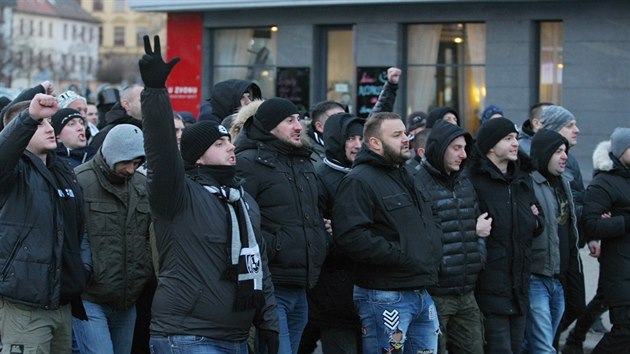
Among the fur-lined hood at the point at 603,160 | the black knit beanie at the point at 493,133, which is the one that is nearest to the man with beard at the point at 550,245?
the fur-lined hood at the point at 603,160

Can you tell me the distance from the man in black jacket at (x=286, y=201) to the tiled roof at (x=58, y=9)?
11140cm

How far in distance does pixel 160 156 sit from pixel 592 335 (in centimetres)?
693

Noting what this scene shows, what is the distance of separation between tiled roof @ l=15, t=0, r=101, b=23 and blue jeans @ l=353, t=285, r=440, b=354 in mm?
111882

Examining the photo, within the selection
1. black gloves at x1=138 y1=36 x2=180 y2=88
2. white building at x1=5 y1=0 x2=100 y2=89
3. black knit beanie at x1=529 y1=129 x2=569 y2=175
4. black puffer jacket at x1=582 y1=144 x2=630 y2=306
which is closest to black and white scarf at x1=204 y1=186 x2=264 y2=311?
black gloves at x1=138 y1=36 x2=180 y2=88

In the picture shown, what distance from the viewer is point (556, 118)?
1077 cm

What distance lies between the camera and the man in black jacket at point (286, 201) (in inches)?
300

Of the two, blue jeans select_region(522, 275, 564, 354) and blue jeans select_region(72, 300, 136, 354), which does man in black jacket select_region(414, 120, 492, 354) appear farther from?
blue jeans select_region(72, 300, 136, 354)

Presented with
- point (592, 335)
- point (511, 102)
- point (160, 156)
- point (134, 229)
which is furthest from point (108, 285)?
point (511, 102)

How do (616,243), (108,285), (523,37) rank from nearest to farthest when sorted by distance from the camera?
(108,285) → (616,243) → (523,37)

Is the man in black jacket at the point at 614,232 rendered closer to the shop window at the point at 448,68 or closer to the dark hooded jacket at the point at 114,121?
the dark hooded jacket at the point at 114,121

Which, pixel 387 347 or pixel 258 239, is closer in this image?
pixel 258 239

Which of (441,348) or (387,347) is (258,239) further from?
(441,348)

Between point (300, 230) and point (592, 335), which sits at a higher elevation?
point (300, 230)

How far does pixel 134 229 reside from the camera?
732cm
